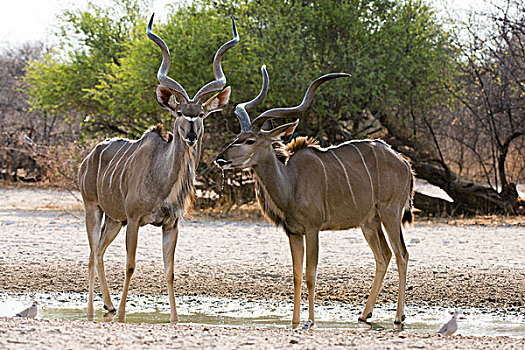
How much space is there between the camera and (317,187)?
5320mm

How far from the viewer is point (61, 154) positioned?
12.1 m

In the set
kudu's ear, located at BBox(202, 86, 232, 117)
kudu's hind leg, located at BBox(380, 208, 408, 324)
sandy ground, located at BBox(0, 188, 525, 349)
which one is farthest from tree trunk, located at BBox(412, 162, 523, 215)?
kudu's ear, located at BBox(202, 86, 232, 117)

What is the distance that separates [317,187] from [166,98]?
3.91ft

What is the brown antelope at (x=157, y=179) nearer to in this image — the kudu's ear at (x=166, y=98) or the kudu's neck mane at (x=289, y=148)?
→ the kudu's ear at (x=166, y=98)

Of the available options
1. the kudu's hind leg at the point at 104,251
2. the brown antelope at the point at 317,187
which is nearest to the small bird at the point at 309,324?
the brown antelope at the point at 317,187

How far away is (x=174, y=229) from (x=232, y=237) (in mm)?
4134

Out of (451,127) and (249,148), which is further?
(451,127)

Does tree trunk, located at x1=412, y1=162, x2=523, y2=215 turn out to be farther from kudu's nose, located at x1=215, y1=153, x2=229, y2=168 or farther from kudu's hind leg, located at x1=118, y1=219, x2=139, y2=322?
kudu's hind leg, located at x1=118, y1=219, x2=139, y2=322

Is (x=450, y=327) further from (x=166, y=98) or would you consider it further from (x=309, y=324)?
(x=166, y=98)

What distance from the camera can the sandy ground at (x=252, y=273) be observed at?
12.5ft

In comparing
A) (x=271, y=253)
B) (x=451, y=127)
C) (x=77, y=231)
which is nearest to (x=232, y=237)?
(x=271, y=253)

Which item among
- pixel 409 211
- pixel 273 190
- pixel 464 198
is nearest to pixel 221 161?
pixel 273 190

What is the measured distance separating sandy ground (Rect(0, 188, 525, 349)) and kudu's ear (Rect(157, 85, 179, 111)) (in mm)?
1618

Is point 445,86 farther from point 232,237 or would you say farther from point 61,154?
point 61,154
